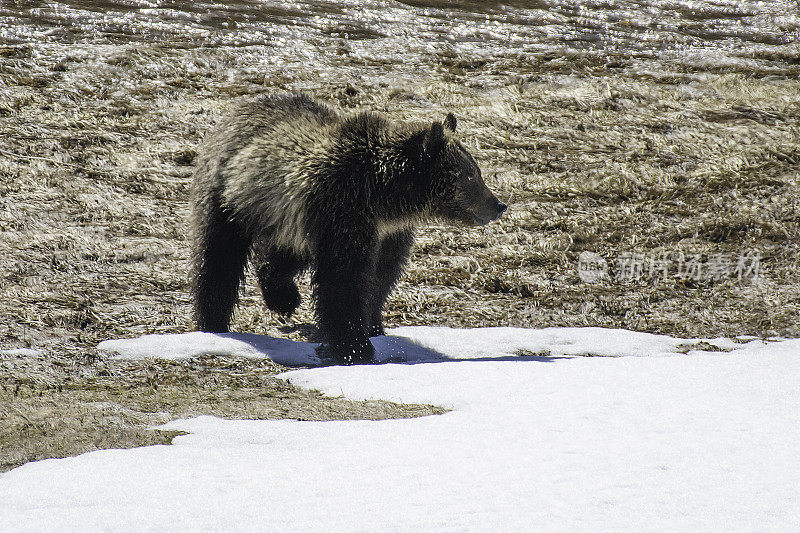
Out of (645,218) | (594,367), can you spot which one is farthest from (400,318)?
(645,218)

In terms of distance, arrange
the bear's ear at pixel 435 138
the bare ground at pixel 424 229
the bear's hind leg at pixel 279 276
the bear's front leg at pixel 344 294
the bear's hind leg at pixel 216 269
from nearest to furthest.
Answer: the bare ground at pixel 424 229, the bear's front leg at pixel 344 294, the bear's ear at pixel 435 138, the bear's hind leg at pixel 216 269, the bear's hind leg at pixel 279 276

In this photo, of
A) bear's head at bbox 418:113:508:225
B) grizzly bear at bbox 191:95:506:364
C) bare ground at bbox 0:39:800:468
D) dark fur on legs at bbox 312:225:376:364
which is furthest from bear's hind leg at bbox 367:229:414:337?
bare ground at bbox 0:39:800:468

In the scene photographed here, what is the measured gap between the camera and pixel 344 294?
604 centimetres

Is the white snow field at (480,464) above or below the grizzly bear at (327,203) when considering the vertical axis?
below

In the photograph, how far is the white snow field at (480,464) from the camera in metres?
3.33

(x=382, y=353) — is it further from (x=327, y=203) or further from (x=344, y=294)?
(x=327, y=203)

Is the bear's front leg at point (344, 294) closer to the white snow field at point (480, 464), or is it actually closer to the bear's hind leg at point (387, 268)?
the white snow field at point (480, 464)

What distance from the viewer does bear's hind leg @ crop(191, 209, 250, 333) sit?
256 inches

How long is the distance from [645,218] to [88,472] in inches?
278

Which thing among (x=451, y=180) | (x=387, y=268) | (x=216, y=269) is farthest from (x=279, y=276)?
(x=451, y=180)

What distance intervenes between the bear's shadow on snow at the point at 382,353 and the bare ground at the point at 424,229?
0.26 m

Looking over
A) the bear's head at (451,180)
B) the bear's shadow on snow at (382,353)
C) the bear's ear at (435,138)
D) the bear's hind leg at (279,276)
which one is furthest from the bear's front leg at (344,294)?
the bear's ear at (435,138)

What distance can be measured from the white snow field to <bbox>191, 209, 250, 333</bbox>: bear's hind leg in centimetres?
113

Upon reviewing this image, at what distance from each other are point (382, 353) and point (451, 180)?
1.37 meters
